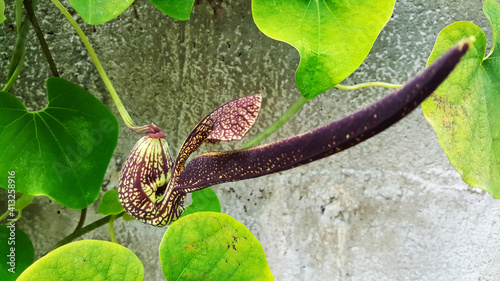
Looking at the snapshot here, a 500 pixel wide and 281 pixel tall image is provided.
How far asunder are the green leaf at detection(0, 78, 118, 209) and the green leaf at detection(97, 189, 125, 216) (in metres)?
0.04

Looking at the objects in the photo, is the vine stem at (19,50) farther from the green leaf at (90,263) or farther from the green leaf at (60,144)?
the green leaf at (90,263)

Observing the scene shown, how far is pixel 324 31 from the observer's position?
0.31 m

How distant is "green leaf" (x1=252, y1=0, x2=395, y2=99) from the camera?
302 mm

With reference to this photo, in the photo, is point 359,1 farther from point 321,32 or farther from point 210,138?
point 210,138

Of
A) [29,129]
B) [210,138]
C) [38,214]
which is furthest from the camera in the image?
[38,214]

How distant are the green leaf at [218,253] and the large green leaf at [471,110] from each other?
0.19 meters

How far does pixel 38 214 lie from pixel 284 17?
1.42ft

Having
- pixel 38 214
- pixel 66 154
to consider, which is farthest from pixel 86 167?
pixel 38 214

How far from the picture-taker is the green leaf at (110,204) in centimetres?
45

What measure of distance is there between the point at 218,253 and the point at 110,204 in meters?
0.20

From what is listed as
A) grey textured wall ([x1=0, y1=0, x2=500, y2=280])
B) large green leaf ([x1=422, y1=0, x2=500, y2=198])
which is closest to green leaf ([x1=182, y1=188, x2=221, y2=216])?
grey textured wall ([x1=0, y1=0, x2=500, y2=280])

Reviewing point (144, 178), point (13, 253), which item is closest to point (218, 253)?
point (144, 178)

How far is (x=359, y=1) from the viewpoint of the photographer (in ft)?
1.00

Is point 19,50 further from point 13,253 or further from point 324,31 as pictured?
point 324,31
